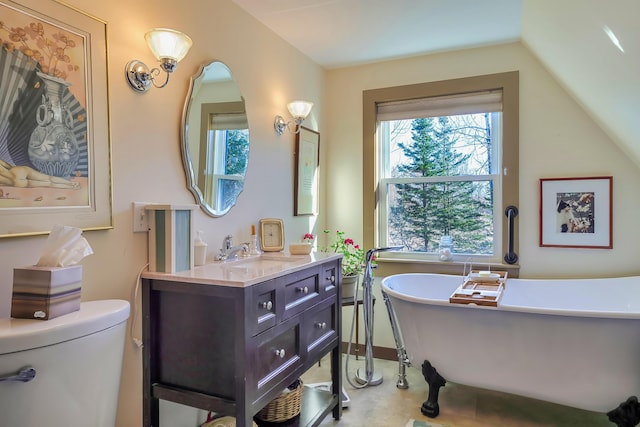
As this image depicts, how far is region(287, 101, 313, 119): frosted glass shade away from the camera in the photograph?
106 inches

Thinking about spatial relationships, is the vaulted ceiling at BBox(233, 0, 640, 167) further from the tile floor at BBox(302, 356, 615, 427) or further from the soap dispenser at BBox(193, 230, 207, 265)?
the tile floor at BBox(302, 356, 615, 427)

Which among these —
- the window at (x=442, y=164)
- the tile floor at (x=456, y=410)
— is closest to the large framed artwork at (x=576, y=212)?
the window at (x=442, y=164)

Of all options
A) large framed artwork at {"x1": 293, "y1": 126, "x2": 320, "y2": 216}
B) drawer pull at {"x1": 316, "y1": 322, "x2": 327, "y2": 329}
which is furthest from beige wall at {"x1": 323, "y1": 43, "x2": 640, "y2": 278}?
drawer pull at {"x1": 316, "y1": 322, "x2": 327, "y2": 329}

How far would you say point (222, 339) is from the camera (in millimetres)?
1546

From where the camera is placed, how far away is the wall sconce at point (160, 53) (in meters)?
1.60

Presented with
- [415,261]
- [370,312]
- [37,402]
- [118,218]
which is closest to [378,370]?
[370,312]

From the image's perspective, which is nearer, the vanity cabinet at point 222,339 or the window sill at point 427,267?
the vanity cabinet at point 222,339

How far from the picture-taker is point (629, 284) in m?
2.49

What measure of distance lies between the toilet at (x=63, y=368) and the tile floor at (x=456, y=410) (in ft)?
4.61

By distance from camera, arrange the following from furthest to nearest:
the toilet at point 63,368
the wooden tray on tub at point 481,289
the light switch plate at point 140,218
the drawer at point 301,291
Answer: the wooden tray on tub at point 481,289
the drawer at point 301,291
the light switch plate at point 140,218
the toilet at point 63,368

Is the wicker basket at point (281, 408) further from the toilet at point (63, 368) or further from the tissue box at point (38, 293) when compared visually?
the tissue box at point (38, 293)

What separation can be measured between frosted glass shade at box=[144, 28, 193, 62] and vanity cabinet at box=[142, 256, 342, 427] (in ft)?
2.93

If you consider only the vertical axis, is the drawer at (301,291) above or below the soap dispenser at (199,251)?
below

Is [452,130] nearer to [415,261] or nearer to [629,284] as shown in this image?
[415,261]
